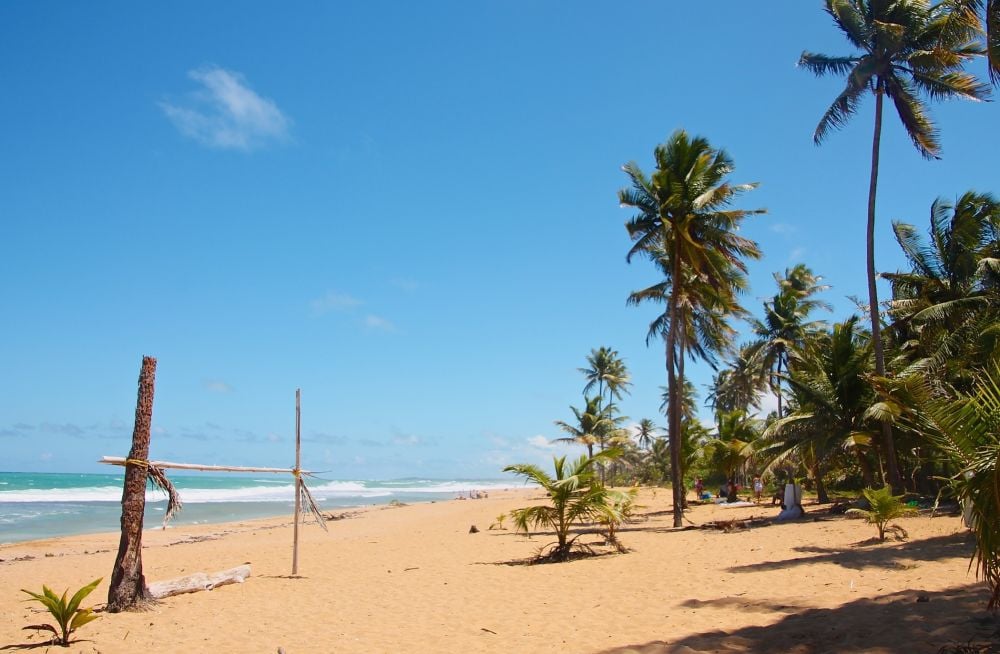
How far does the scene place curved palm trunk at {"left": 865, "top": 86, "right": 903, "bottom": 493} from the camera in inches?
571

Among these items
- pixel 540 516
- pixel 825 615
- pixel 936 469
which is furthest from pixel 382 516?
pixel 825 615

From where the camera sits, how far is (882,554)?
9.15m

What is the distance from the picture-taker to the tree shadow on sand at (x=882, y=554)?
850 centimetres

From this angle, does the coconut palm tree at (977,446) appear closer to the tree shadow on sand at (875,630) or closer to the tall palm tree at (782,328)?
the tree shadow on sand at (875,630)

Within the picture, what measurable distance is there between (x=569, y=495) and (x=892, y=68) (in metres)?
12.7

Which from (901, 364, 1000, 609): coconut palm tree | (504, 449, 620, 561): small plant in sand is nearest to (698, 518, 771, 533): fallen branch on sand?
→ (504, 449, 620, 561): small plant in sand

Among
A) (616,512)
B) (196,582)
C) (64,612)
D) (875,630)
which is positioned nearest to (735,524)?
(616,512)

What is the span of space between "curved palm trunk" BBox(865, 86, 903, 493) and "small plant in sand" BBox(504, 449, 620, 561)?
301 inches

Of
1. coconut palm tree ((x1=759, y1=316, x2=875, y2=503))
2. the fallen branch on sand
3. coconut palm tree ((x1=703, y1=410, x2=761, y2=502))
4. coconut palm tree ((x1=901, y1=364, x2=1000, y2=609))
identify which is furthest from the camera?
coconut palm tree ((x1=703, y1=410, x2=761, y2=502))

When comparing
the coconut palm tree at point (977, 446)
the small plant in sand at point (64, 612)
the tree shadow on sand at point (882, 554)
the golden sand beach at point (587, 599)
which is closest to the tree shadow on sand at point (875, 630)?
the golden sand beach at point (587, 599)

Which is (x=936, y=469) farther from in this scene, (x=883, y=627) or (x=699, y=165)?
(x=883, y=627)

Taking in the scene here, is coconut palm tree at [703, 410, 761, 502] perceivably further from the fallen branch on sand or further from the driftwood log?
the driftwood log

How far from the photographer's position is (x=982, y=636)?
4.62 metres

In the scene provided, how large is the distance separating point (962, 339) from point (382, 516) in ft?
71.8
